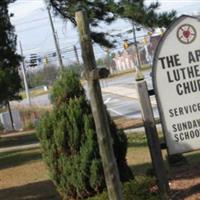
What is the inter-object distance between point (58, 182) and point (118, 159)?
0.73 metres

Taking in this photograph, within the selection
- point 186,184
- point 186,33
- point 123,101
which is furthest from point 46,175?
point 123,101

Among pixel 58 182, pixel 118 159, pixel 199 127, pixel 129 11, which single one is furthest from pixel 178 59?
pixel 129 11

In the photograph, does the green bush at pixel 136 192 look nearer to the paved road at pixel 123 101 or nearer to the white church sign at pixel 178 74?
the white church sign at pixel 178 74

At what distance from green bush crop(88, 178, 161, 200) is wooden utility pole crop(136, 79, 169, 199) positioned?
7.8 inches

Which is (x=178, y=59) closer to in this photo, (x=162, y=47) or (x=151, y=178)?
(x=162, y=47)

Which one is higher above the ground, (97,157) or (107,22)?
(107,22)

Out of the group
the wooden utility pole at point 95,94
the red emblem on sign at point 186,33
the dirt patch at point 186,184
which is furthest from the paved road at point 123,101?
the wooden utility pole at point 95,94

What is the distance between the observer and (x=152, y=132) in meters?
7.04

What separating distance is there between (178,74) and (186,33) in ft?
1.54

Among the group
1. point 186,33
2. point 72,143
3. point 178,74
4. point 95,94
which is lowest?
point 72,143

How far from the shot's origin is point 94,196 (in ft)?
22.3

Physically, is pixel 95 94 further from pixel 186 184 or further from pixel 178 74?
pixel 186 184

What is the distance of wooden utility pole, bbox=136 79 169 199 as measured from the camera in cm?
700

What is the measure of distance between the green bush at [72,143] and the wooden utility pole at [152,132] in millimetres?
331
